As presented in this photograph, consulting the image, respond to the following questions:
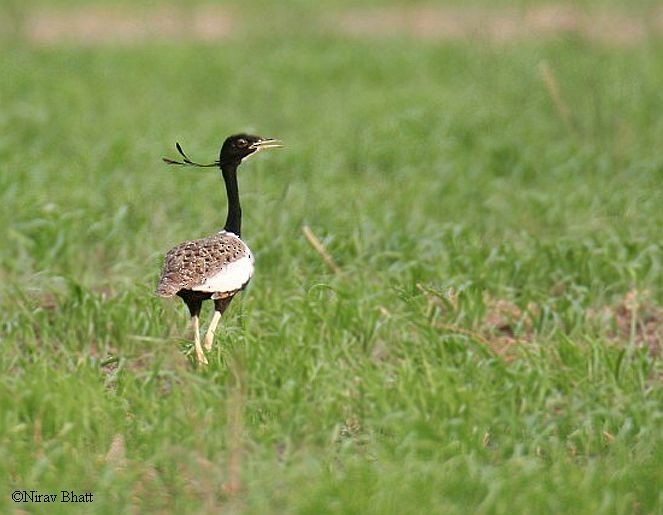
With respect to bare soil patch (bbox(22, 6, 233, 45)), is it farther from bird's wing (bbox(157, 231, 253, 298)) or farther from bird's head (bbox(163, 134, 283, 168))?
bird's wing (bbox(157, 231, 253, 298))

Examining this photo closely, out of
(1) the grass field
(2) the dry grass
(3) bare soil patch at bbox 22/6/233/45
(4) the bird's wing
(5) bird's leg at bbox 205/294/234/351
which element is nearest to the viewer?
(1) the grass field

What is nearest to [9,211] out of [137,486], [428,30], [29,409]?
[29,409]

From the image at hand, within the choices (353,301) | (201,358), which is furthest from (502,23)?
(201,358)

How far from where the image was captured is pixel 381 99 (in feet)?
39.4

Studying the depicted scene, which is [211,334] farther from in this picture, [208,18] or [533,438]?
[208,18]

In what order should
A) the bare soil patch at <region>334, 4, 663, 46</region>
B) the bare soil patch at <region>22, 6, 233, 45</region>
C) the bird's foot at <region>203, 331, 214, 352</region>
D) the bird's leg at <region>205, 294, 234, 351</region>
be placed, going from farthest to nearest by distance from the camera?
the bare soil patch at <region>22, 6, 233, 45</region> → the bare soil patch at <region>334, 4, 663, 46</region> → the bird's foot at <region>203, 331, 214, 352</region> → the bird's leg at <region>205, 294, 234, 351</region>

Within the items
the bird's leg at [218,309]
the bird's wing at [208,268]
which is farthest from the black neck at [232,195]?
the bird's leg at [218,309]

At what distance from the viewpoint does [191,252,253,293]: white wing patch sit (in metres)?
4.86

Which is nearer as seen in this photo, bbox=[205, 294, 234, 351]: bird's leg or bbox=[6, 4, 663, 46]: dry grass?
bbox=[205, 294, 234, 351]: bird's leg

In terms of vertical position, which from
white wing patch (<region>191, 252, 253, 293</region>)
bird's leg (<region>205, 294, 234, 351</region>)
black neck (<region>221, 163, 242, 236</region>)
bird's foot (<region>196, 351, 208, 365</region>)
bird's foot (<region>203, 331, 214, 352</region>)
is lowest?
bird's foot (<region>196, 351, 208, 365</region>)

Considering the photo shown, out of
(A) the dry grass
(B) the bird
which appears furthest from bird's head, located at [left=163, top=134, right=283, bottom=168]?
(A) the dry grass

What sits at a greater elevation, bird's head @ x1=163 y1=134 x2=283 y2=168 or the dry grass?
bird's head @ x1=163 y1=134 x2=283 y2=168

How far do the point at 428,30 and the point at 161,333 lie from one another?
1192cm

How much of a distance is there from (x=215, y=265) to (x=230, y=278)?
8 centimetres
